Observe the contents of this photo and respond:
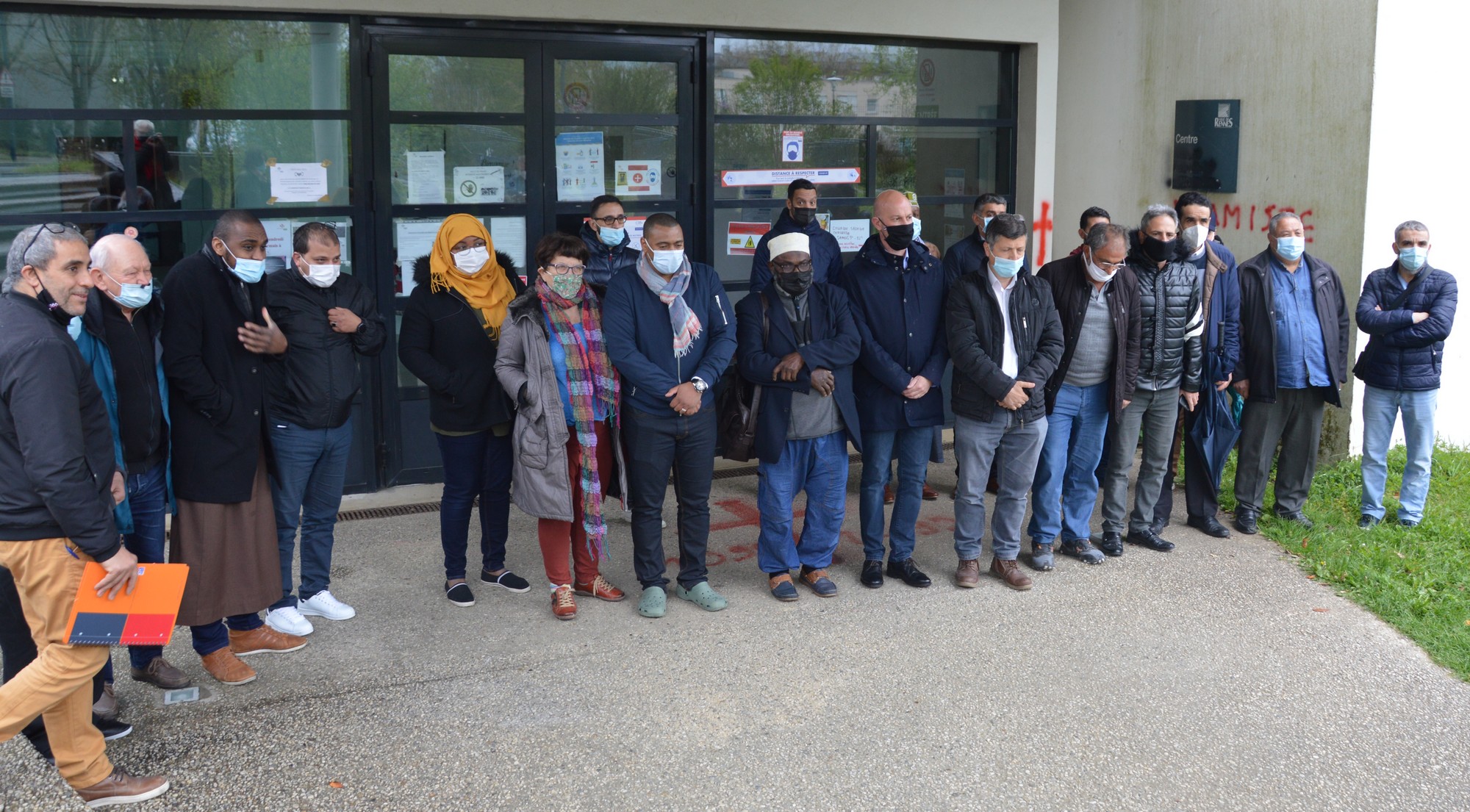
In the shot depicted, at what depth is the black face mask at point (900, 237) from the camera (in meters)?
5.74

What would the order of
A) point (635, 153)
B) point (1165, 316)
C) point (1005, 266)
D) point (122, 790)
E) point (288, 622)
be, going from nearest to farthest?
1. point (122, 790)
2. point (288, 622)
3. point (1005, 266)
4. point (1165, 316)
5. point (635, 153)

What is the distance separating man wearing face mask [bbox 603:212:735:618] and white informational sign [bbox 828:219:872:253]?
3.15 meters

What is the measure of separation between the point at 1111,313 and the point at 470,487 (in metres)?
3.31

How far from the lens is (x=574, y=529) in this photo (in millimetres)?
5738

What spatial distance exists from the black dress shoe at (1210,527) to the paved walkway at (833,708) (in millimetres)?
674

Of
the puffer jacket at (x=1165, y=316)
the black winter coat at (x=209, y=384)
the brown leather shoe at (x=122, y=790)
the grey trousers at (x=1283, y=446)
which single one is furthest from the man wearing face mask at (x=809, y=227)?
the brown leather shoe at (x=122, y=790)

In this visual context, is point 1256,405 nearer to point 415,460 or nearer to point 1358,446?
point 1358,446

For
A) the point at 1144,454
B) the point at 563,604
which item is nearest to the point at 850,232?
the point at 1144,454

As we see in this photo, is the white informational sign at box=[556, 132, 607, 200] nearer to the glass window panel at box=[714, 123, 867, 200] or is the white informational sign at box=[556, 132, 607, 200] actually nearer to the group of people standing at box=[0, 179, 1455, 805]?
the glass window panel at box=[714, 123, 867, 200]

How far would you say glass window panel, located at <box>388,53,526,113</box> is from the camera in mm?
7219

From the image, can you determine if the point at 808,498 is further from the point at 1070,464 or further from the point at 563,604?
the point at 1070,464

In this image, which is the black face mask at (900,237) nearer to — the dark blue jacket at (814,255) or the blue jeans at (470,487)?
the dark blue jacket at (814,255)

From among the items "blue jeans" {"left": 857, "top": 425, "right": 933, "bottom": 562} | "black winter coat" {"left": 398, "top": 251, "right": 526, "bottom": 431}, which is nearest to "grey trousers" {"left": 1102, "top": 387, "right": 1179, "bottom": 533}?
"blue jeans" {"left": 857, "top": 425, "right": 933, "bottom": 562}

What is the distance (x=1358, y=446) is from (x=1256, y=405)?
127cm
